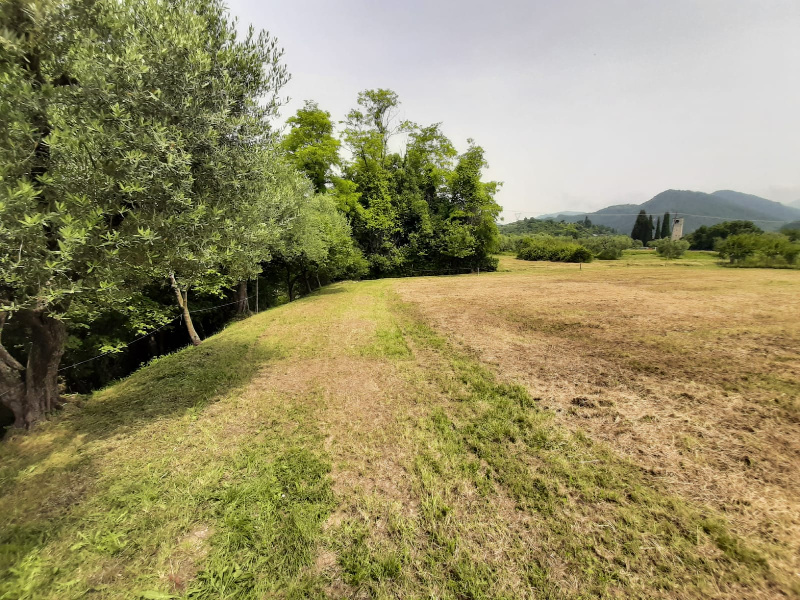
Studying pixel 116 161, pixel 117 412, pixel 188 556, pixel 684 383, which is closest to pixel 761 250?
pixel 684 383

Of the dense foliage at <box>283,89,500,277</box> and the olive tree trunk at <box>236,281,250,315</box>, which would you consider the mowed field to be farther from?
the dense foliage at <box>283,89,500,277</box>

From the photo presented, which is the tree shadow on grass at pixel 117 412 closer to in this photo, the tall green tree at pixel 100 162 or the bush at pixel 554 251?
the tall green tree at pixel 100 162

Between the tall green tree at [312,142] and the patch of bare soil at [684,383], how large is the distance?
64.6ft

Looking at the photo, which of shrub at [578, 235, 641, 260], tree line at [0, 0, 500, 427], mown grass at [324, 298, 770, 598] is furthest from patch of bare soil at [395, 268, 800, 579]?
shrub at [578, 235, 641, 260]

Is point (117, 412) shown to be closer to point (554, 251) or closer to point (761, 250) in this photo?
point (554, 251)

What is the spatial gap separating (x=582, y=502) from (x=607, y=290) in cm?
2231

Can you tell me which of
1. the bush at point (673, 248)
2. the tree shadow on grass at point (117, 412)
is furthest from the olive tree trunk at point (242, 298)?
the bush at point (673, 248)

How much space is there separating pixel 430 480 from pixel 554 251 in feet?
200

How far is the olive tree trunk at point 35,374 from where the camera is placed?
6.80m

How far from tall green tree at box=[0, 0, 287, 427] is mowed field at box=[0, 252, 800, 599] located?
3.19 metres

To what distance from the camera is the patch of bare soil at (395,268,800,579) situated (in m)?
4.39

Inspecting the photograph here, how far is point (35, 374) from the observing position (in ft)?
23.6

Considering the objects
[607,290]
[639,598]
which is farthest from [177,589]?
[607,290]

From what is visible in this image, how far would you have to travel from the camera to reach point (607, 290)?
22078 millimetres
